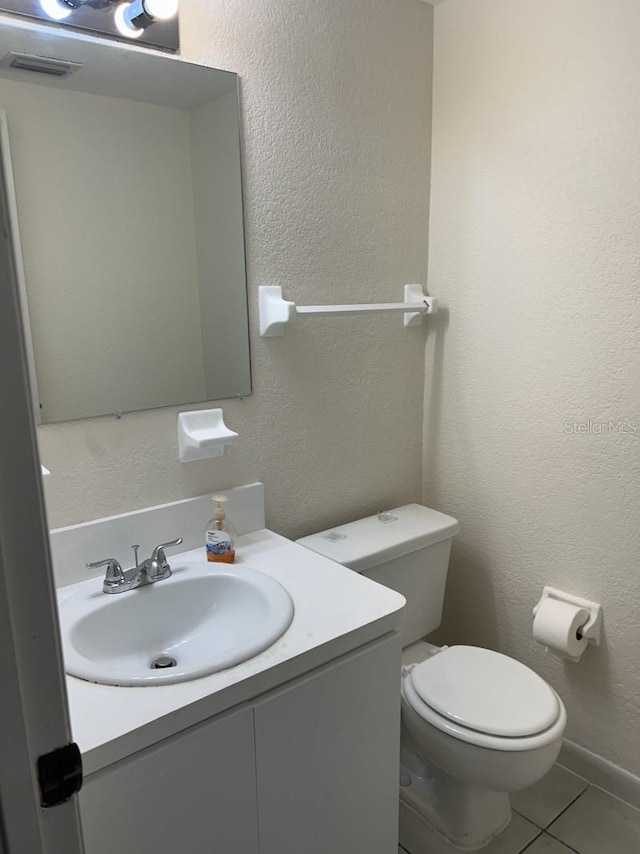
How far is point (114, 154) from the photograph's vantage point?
1.40 m


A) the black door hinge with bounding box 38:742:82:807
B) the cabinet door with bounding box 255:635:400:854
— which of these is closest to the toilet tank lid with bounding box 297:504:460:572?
the cabinet door with bounding box 255:635:400:854

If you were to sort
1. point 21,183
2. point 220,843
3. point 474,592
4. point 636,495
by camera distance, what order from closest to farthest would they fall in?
point 220,843 → point 21,183 → point 636,495 → point 474,592

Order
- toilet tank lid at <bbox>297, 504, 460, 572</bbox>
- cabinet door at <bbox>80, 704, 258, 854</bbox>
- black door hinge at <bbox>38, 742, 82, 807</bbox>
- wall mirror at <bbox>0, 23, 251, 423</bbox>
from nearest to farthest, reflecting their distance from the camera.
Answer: black door hinge at <bbox>38, 742, 82, 807</bbox>
cabinet door at <bbox>80, 704, 258, 854</bbox>
wall mirror at <bbox>0, 23, 251, 423</bbox>
toilet tank lid at <bbox>297, 504, 460, 572</bbox>

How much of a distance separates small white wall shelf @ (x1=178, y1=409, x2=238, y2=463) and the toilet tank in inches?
15.9

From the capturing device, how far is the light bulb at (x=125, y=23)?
133 cm

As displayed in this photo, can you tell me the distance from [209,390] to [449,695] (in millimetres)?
953

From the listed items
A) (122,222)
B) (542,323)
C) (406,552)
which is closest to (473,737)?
→ (406,552)

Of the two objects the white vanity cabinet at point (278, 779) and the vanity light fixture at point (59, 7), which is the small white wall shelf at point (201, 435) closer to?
the white vanity cabinet at point (278, 779)

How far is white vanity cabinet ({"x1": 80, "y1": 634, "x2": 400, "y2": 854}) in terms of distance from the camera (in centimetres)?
101

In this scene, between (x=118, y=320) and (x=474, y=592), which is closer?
(x=118, y=320)

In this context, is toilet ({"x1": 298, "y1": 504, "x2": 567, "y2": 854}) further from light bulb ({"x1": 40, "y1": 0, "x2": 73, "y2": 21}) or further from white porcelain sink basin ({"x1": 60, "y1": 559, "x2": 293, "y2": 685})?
light bulb ({"x1": 40, "y1": 0, "x2": 73, "y2": 21})

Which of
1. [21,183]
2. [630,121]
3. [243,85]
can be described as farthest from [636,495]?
[21,183]

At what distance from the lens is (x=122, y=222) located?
142 cm

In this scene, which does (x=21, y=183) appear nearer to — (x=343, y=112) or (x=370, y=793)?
(x=343, y=112)
